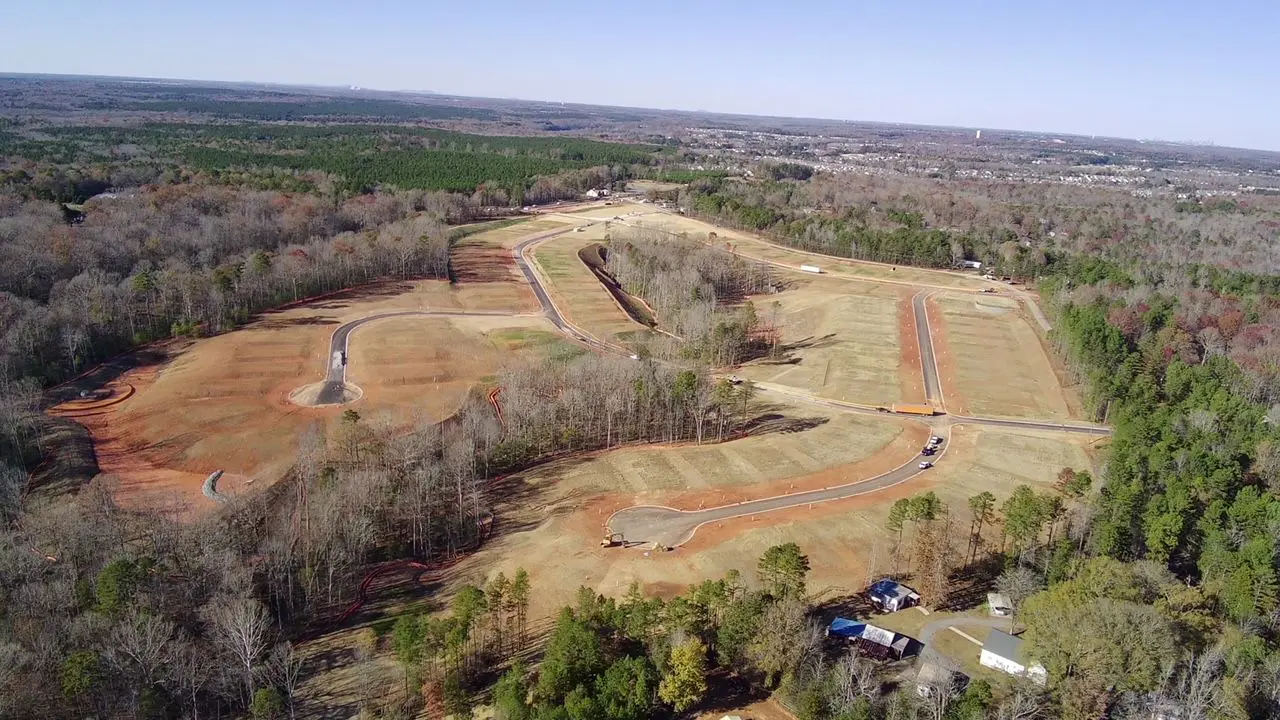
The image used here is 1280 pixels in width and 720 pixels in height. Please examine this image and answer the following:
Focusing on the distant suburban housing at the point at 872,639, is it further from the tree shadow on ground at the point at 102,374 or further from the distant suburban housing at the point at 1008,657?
the tree shadow on ground at the point at 102,374

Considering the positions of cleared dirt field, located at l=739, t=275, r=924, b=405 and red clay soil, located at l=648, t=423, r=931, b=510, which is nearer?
red clay soil, located at l=648, t=423, r=931, b=510

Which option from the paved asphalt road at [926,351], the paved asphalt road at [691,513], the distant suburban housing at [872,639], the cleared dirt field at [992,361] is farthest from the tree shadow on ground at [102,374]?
the cleared dirt field at [992,361]

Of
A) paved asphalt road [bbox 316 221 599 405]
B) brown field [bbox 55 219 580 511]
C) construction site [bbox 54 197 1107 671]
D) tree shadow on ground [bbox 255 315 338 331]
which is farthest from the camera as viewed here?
tree shadow on ground [bbox 255 315 338 331]

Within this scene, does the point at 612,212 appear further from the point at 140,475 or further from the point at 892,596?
the point at 892,596

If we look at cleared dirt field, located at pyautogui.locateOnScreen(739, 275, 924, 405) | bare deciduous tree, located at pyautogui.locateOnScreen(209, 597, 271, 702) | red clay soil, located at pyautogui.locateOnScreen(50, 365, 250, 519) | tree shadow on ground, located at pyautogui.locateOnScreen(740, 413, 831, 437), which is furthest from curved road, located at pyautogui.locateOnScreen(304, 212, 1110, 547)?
bare deciduous tree, located at pyautogui.locateOnScreen(209, 597, 271, 702)

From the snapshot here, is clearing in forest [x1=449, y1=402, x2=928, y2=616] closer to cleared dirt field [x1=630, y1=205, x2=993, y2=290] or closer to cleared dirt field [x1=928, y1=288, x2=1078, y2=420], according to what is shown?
cleared dirt field [x1=928, y1=288, x2=1078, y2=420]

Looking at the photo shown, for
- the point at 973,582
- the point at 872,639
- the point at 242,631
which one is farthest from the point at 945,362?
the point at 242,631
